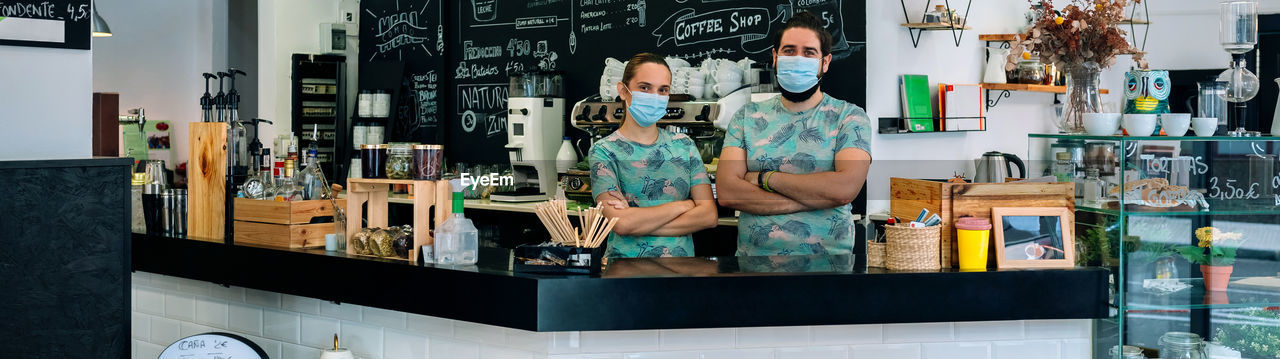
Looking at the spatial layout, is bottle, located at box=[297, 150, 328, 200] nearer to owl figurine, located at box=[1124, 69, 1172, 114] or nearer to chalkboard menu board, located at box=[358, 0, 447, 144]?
owl figurine, located at box=[1124, 69, 1172, 114]

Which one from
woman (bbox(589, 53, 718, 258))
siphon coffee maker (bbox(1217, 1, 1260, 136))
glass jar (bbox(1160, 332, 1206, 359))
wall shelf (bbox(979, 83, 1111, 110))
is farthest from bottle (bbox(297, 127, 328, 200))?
wall shelf (bbox(979, 83, 1111, 110))

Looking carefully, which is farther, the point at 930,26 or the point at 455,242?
the point at 930,26

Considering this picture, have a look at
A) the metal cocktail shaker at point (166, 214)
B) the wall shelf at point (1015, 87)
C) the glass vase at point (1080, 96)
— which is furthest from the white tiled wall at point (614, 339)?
the wall shelf at point (1015, 87)

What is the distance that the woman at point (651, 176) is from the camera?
3.40m

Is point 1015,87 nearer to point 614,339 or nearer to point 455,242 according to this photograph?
point 614,339

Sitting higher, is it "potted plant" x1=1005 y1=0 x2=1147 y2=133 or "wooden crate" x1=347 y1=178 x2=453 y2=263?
"potted plant" x1=1005 y1=0 x2=1147 y2=133

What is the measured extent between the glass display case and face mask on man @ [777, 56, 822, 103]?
81cm

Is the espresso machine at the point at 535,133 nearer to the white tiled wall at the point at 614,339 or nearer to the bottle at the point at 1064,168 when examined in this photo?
the white tiled wall at the point at 614,339

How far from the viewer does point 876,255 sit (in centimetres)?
294

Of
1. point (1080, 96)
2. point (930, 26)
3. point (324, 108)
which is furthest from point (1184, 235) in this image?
point (324, 108)

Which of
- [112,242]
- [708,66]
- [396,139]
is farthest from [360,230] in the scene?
[396,139]

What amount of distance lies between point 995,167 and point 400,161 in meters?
4.20

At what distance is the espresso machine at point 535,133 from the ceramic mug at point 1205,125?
414 cm

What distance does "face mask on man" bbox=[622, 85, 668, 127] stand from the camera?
3.47 m
